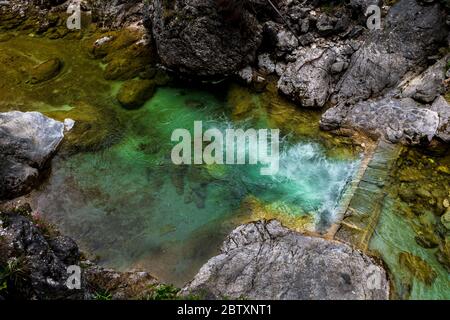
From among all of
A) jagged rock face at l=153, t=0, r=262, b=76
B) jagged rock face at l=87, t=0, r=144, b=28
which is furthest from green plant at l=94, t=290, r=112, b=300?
jagged rock face at l=87, t=0, r=144, b=28

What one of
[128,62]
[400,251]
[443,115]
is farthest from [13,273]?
[443,115]

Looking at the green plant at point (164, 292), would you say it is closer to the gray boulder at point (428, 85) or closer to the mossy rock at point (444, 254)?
the mossy rock at point (444, 254)

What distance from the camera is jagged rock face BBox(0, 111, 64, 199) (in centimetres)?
1320

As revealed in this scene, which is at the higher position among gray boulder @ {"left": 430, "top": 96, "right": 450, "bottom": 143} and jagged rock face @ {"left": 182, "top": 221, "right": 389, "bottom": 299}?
gray boulder @ {"left": 430, "top": 96, "right": 450, "bottom": 143}

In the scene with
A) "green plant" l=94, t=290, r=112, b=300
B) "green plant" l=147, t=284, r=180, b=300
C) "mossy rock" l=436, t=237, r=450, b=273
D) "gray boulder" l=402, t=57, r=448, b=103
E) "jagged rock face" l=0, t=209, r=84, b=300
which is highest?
"gray boulder" l=402, t=57, r=448, b=103

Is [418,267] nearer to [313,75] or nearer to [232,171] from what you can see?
[232,171]

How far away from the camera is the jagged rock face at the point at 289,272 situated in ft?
32.0

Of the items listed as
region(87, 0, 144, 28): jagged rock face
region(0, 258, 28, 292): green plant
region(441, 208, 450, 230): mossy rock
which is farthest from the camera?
region(87, 0, 144, 28): jagged rock face

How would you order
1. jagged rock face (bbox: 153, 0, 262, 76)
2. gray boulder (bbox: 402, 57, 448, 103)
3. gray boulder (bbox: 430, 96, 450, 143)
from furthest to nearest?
1. jagged rock face (bbox: 153, 0, 262, 76)
2. gray boulder (bbox: 402, 57, 448, 103)
3. gray boulder (bbox: 430, 96, 450, 143)

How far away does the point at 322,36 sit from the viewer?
53.2 ft

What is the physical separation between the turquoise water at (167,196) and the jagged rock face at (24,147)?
0.59m

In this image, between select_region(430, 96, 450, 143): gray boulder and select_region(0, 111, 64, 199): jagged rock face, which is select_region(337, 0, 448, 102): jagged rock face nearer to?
select_region(430, 96, 450, 143): gray boulder

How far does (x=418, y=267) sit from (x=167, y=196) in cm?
763

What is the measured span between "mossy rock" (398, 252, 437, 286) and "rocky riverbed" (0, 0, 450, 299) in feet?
0.11
